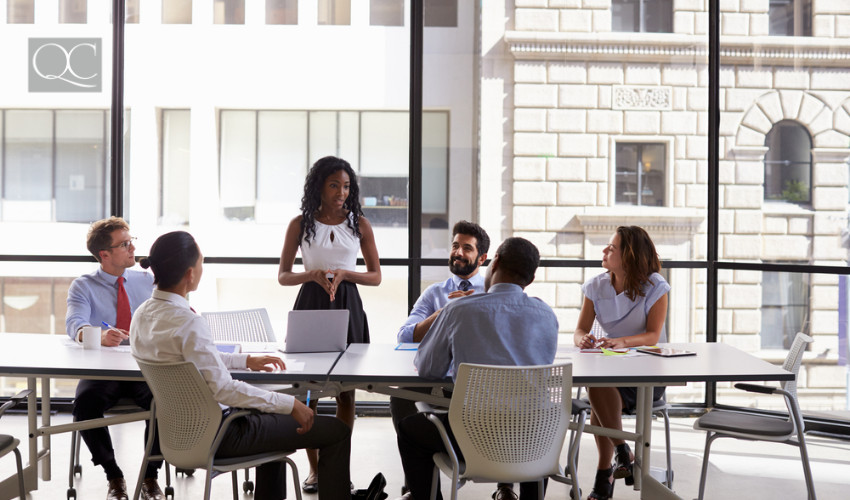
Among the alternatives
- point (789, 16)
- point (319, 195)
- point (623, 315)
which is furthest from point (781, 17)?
point (319, 195)

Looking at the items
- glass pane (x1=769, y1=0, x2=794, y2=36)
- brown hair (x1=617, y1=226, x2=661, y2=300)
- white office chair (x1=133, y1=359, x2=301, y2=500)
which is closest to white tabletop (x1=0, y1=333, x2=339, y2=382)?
white office chair (x1=133, y1=359, x2=301, y2=500)

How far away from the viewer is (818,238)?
5.83 metres

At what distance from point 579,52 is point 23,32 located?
400cm

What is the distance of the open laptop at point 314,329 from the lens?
135 inches

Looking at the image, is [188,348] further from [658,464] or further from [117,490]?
[658,464]

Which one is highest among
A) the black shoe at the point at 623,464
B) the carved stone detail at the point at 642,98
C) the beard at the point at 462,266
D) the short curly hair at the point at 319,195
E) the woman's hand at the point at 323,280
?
the carved stone detail at the point at 642,98

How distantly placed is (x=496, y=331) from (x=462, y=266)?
1.16 meters

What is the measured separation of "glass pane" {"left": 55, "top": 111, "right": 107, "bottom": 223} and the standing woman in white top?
243 centimetres

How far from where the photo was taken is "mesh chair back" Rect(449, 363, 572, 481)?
2.71 m

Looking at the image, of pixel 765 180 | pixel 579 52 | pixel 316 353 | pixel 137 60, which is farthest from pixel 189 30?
pixel 765 180

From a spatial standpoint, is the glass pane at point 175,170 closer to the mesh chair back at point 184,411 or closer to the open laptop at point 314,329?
the open laptop at point 314,329

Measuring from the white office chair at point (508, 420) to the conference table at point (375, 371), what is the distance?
257 mm

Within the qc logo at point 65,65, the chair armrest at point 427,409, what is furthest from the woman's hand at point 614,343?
the qc logo at point 65,65

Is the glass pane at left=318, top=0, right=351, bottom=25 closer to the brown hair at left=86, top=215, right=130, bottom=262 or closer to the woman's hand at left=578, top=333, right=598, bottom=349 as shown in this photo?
the brown hair at left=86, top=215, right=130, bottom=262
